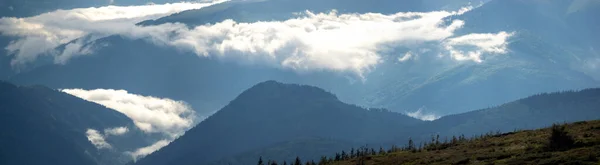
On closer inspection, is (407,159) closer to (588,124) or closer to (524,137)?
(524,137)

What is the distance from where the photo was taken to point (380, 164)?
433 feet

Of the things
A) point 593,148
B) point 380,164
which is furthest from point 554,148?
point 380,164

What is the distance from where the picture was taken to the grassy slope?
94525 millimetres

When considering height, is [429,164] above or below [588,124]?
below

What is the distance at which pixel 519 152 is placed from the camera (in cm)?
10838

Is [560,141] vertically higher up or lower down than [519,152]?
higher up

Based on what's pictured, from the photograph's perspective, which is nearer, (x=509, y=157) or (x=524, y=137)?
(x=509, y=157)

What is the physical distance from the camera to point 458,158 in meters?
115

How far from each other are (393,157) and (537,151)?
3916cm

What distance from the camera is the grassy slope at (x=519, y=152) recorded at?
94525 mm

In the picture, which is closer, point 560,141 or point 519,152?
point 560,141

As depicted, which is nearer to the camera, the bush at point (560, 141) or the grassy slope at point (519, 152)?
the grassy slope at point (519, 152)

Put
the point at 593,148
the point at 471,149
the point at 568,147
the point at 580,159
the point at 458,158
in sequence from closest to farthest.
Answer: the point at 580,159 < the point at 593,148 < the point at 568,147 < the point at 458,158 < the point at 471,149

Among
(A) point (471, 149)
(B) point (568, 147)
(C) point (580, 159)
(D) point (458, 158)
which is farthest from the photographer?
(A) point (471, 149)
